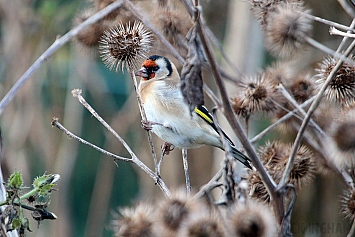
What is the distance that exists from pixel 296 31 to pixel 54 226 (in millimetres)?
3546

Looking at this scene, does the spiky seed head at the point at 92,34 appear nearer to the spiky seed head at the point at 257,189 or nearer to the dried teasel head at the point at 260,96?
the dried teasel head at the point at 260,96

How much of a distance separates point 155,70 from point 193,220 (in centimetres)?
230

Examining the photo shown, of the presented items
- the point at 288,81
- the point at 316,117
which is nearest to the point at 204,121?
the point at 288,81

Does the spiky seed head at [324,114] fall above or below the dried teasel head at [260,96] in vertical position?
below

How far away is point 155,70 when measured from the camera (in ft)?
12.1

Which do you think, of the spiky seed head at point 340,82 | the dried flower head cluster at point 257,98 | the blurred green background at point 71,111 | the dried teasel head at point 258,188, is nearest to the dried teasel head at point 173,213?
the dried teasel head at point 258,188

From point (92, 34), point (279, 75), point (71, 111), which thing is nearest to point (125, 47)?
point (92, 34)

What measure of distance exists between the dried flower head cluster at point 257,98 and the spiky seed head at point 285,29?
17 cm

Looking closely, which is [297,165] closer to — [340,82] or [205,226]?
[340,82]

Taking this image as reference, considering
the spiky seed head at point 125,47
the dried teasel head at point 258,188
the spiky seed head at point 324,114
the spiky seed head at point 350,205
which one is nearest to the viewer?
the spiky seed head at point 350,205

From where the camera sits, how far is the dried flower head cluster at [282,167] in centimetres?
217

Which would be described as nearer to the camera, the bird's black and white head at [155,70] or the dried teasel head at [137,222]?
the dried teasel head at [137,222]

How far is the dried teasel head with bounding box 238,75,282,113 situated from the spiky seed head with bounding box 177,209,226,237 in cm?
122

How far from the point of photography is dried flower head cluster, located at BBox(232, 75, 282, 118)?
264 cm
